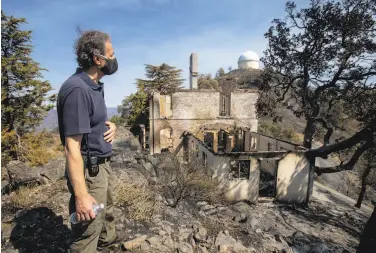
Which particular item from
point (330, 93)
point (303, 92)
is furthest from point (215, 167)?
point (330, 93)

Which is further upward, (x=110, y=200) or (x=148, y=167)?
(x=110, y=200)

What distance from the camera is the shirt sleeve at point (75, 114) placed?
1965mm

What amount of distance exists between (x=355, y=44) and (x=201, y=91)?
1004 cm

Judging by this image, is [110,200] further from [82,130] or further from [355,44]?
[355,44]

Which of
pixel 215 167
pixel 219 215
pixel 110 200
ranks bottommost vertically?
pixel 219 215

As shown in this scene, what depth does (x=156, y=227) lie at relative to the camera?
4.57m

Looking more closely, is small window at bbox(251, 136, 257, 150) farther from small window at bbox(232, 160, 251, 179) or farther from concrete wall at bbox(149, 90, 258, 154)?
Result: small window at bbox(232, 160, 251, 179)

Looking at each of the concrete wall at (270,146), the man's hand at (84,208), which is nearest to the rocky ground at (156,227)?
the man's hand at (84,208)

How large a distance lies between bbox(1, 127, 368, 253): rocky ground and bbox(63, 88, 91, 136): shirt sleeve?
2.36m

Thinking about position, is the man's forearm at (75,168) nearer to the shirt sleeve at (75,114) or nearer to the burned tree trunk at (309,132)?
the shirt sleeve at (75,114)

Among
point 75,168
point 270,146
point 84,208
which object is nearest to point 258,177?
point 270,146

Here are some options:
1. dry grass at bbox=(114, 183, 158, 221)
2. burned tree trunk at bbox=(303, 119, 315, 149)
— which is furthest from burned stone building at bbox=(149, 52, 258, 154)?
dry grass at bbox=(114, 183, 158, 221)

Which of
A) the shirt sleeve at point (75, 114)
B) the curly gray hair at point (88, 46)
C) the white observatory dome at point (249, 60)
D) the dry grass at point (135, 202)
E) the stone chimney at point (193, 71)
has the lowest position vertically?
the dry grass at point (135, 202)

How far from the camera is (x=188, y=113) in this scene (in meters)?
17.6
